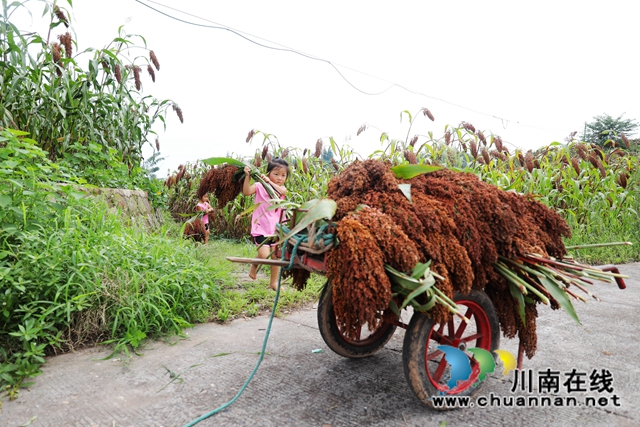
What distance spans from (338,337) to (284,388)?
0.44 meters

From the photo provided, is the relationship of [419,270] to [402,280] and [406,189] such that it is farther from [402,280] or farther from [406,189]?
[406,189]

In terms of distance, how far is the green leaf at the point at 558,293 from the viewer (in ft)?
6.46

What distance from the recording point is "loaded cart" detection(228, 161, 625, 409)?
176 cm

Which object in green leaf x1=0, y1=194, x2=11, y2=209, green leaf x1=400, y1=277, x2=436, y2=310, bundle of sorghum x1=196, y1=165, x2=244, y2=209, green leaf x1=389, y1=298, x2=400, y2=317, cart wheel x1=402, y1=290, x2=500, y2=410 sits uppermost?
bundle of sorghum x1=196, y1=165, x2=244, y2=209

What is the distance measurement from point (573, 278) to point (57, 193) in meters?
3.52

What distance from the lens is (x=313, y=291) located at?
13.8 ft

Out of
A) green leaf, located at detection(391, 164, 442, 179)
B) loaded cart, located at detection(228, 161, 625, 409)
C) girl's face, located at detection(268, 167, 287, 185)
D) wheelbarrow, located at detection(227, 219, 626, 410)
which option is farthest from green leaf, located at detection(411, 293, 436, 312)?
girl's face, located at detection(268, 167, 287, 185)

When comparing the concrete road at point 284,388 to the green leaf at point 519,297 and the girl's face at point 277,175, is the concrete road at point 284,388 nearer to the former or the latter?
the green leaf at point 519,297

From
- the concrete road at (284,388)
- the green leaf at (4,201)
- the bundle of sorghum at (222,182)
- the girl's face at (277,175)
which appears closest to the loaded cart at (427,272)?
the concrete road at (284,388)

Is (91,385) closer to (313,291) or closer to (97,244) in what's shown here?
(97,244)

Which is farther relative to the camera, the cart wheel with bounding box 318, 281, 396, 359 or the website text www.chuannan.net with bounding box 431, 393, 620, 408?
the cart wheel with bounding box 318, 281, 396, 359

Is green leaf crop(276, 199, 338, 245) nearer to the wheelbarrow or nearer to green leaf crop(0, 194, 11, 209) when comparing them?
the wheelbarrow

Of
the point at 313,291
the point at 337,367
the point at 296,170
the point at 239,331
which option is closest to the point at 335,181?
the point at 337,367

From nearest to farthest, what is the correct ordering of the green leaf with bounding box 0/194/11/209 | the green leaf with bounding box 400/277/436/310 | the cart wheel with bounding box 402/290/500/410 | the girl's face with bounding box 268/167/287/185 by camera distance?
the green leaf with bounding box 400/277/436/310 < the cart wheel with bounding box 402/290/500/410 < the green leaf with bounding box 0/194/11/209 < the girl's face with bounding box 268/167/287/185
